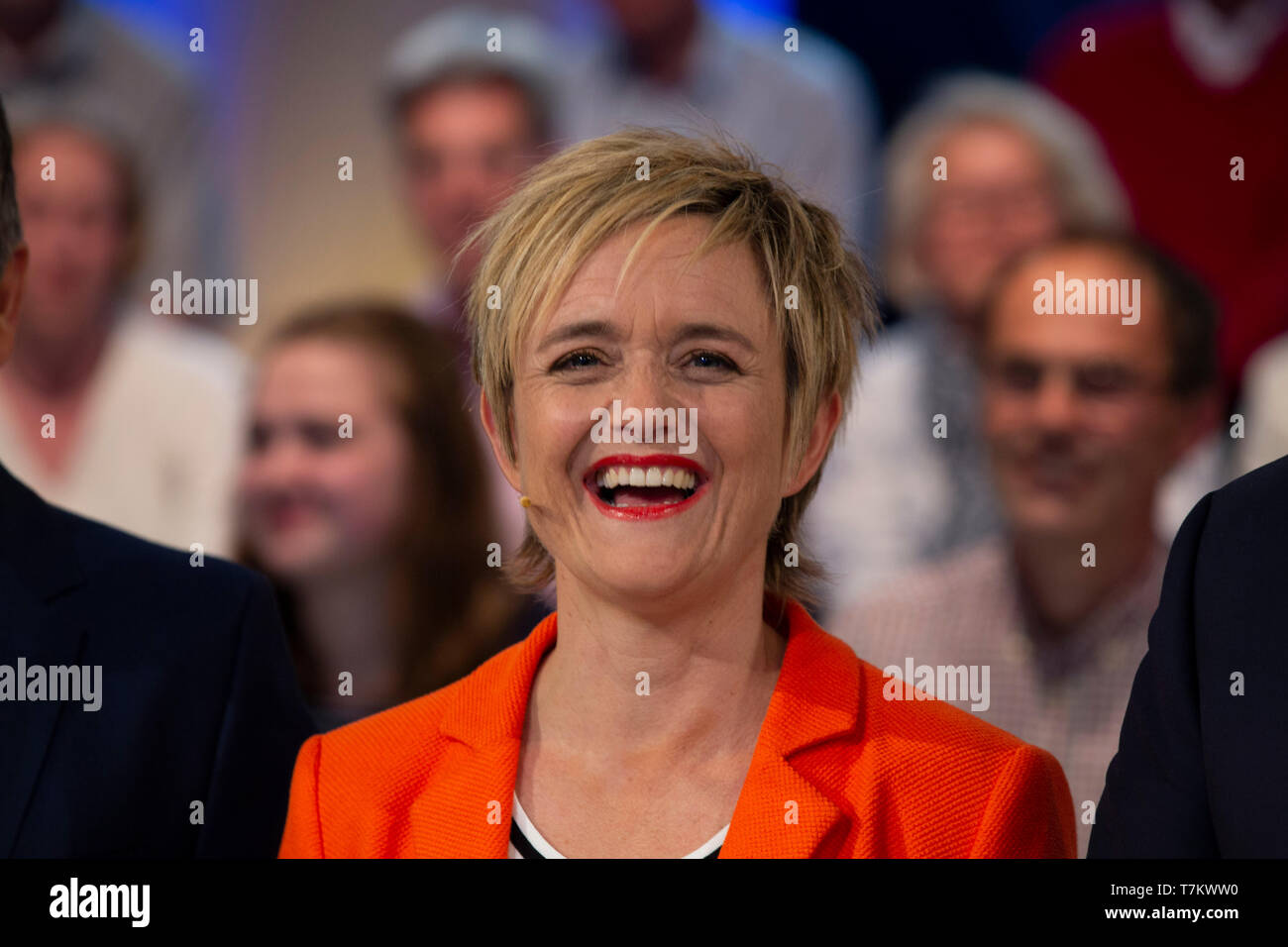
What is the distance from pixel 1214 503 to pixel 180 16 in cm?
351

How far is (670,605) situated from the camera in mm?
1984

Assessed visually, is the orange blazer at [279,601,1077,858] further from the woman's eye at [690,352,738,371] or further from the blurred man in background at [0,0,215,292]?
the blurred man in background at [0,0,215,292]

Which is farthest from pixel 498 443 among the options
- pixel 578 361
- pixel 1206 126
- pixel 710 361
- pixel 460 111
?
pixel 1206 126

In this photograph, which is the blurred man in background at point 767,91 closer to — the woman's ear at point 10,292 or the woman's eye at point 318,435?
the woman's eye at point 318,435

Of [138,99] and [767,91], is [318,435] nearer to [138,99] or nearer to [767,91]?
[138,99]

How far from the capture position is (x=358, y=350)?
4230mm

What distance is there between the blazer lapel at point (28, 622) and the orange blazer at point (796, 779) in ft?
1.14

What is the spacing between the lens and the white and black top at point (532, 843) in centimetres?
193

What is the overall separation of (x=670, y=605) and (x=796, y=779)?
0.27 meters

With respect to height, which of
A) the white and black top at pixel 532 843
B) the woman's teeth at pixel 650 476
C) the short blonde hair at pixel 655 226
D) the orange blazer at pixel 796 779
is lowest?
the white and black top at pixel 532 843

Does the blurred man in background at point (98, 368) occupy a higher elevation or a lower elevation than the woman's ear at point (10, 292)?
higher

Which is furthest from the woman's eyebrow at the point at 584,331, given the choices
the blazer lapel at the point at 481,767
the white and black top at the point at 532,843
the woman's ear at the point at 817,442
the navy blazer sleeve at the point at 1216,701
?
the navy blazer sleeve at the point at 1216,701
